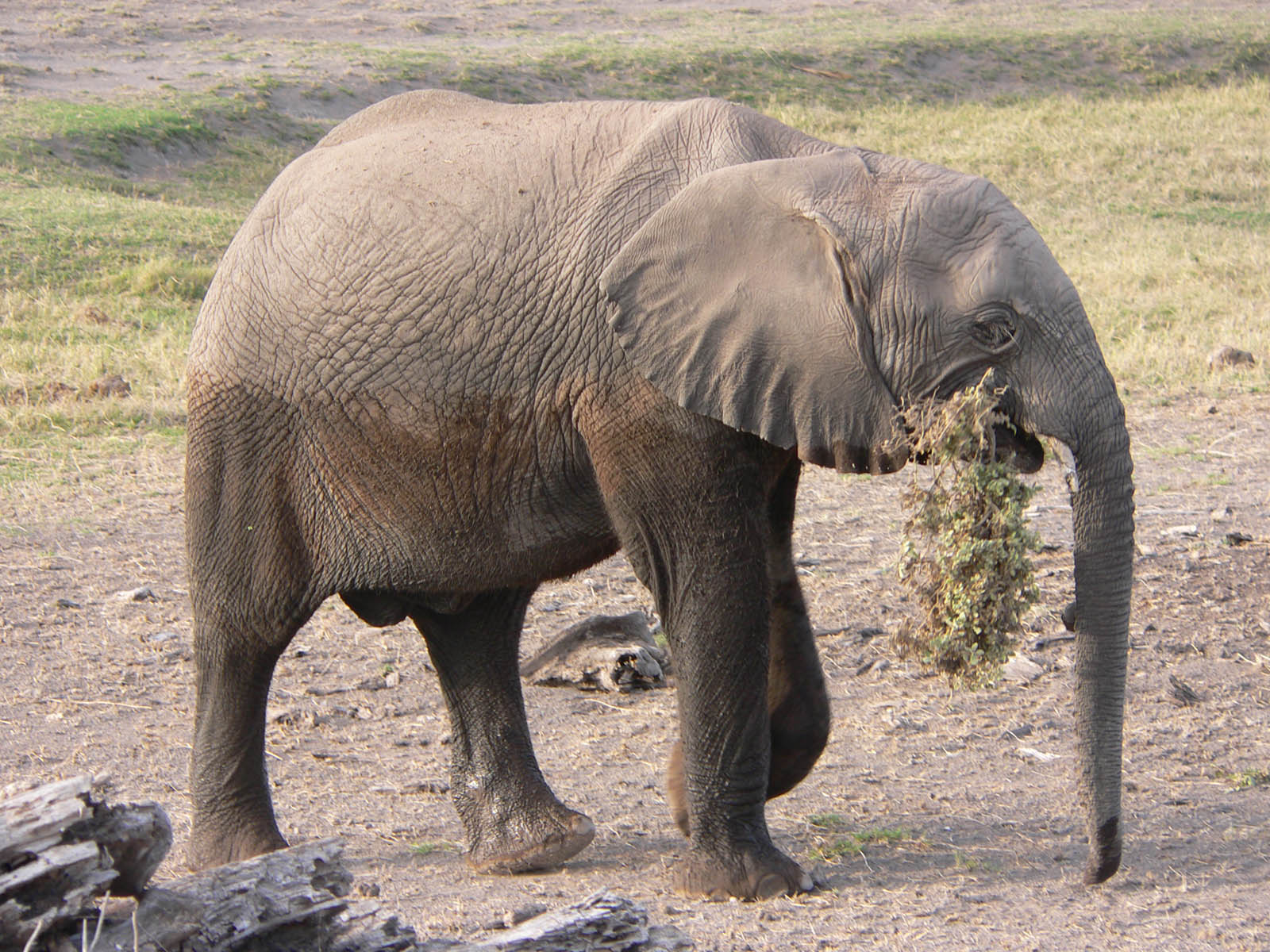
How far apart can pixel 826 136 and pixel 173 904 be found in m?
23.2

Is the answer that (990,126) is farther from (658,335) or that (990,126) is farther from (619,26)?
(658,335)

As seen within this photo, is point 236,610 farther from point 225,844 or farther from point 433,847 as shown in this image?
point 433,847

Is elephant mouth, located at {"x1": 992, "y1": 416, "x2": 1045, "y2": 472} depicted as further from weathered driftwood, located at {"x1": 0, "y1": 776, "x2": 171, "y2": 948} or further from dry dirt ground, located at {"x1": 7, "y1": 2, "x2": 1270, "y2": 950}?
weathered driftwood, located at {"x1": 0, "y1": 776, "x2": 171, "y2": 948}

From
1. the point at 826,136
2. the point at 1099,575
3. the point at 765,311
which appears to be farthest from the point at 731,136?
the point at 826,136

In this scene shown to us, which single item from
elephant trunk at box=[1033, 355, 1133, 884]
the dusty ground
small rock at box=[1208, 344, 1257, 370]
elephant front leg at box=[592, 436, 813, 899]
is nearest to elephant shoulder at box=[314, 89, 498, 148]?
elephant front leg at box=[592, 436, 813, 899]

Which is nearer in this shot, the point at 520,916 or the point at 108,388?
the point at 520,916

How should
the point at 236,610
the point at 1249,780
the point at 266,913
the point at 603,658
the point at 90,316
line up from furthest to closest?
1. the point at 90,316
2. the point at 603,658
3. the point at 1249,780
4. the point at 236,610
5. the point at 266,913

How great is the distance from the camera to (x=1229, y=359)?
12.6m

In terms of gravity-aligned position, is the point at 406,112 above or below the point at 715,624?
above

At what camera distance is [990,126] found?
86.4 ft

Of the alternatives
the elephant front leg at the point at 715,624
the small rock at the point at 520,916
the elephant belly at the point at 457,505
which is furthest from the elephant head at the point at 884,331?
the small rock at the point at 520,916

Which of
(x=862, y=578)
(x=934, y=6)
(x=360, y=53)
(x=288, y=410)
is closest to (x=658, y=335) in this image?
(x=288, y=410)

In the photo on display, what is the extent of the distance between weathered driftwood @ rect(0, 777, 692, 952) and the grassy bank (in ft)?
23.5

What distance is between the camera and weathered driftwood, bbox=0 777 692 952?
302 centimetres
